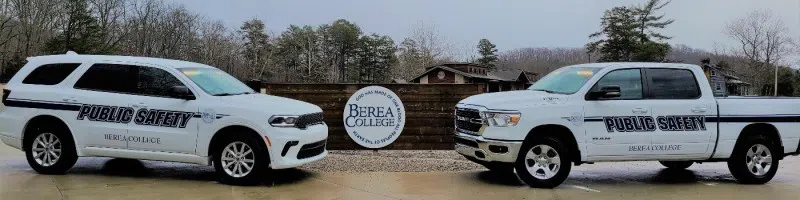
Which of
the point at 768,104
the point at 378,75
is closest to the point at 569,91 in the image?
the point at 768,104

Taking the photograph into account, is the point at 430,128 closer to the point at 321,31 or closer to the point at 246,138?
the point at 246,138

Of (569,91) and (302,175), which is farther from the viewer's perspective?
(302,175)

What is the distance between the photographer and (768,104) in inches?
328

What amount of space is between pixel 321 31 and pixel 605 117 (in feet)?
233

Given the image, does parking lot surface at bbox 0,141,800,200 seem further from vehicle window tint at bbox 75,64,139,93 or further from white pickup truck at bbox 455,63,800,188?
vehicle window tint at bbox 75,64,139,93

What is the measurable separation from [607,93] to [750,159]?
254 cm

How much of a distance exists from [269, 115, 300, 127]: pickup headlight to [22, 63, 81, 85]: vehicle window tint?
2904 millimetres

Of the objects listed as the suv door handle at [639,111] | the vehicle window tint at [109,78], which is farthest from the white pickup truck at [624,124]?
the vehicle window tint at [109,78]

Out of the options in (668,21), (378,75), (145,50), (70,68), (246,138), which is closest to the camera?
(246,138)

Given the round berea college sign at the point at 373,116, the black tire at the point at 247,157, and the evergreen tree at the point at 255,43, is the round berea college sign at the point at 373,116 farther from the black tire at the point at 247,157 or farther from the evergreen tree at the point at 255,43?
the evergreen tree at the point at 255,43

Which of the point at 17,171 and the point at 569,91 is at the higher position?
the point at 569,91

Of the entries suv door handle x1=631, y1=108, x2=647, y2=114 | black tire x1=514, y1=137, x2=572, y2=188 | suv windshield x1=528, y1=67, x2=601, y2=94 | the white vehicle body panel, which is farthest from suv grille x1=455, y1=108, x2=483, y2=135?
suv door handle x1=631, y1=108, x2=647, y2=114

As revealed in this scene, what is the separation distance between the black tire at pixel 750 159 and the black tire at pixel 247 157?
6.25 meters

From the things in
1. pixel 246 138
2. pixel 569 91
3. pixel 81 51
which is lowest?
pixel 246 138
